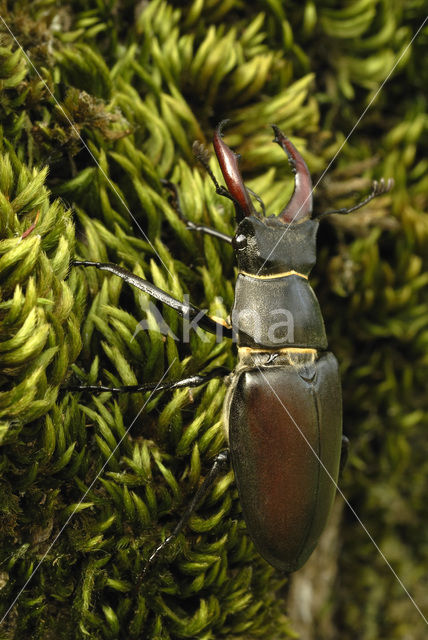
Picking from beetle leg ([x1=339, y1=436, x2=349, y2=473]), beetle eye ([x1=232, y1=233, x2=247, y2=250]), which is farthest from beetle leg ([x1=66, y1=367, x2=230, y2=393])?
beetle leg ([x1=339, y1=436, x2=349, y2=473])

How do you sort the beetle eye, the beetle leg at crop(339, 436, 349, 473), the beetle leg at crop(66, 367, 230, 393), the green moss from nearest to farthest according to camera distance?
1. the green moss
2. the beetle leg at crop(66, 367, 230, 393)
3. the beetle eye
4. the beetle leg at crop(339, 436, 349, 473)

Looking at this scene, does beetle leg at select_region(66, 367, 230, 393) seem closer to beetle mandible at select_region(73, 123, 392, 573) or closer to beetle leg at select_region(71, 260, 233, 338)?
beetle mandible at select_region(73, 123, 392, 573)

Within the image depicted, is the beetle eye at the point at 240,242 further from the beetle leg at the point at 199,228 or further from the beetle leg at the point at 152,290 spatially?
the beetle leg at the point at 152,290

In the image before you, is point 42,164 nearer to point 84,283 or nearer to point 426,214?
point 84,283

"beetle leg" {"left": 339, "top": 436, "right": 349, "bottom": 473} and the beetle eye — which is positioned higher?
the beetle eye

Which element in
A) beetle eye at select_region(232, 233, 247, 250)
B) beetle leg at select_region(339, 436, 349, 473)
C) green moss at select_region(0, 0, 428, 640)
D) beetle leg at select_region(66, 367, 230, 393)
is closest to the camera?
green moss at select_region(0, 0, 428, 640)

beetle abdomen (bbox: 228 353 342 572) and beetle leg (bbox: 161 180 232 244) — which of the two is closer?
beetle abdomen (bbox: 228 353 342 572)

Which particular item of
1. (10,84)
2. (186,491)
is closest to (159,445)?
(186,491)
